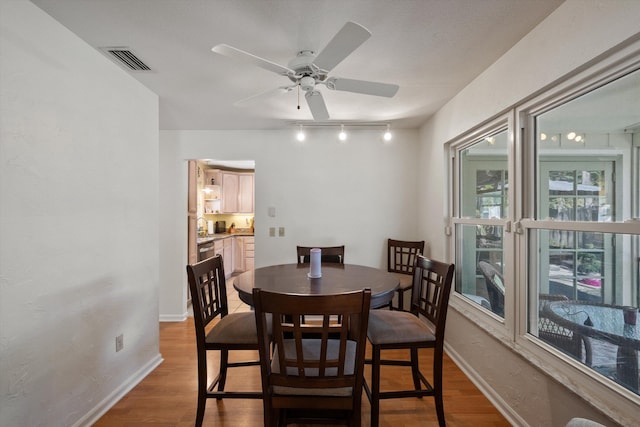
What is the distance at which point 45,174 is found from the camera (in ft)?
5.10

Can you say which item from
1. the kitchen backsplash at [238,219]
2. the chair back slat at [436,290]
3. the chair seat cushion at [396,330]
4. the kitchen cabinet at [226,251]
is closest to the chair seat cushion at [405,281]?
the chair back slat at [436,290]

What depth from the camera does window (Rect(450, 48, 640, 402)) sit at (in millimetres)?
1293

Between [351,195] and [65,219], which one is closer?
[65,219]

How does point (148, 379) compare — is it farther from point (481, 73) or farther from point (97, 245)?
point (481, 73)

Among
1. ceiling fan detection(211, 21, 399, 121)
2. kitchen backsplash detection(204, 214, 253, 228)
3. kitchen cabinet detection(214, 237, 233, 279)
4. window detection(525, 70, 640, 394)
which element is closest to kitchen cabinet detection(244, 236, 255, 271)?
kitchen cabinet detection(214, 237, 233, 279)

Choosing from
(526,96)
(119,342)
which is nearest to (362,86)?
(526,96)

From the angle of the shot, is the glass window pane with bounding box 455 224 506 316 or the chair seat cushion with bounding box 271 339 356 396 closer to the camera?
the chair seat cushion with bounding box 271 339 356 396

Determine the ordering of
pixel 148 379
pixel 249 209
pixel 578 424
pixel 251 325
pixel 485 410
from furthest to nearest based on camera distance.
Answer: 1. pixel 249 209
2. pixel 148 379
3. pixel 485 410
4. pixel 251 325
5. pixel 578 424

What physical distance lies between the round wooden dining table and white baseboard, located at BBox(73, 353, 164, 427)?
114cm

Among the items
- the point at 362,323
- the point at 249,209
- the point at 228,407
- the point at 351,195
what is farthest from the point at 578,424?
the point at 249,209

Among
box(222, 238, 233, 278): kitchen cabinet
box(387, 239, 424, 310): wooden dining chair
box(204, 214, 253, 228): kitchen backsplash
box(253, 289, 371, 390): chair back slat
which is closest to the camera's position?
box(253, 289, 371, 390): chair back slat

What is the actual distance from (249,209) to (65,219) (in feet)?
15.6

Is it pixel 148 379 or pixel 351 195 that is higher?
pixel 351 195

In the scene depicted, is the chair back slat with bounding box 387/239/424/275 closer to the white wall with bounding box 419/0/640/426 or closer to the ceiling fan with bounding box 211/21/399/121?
the white wall with bounding box 419/0/640/426
